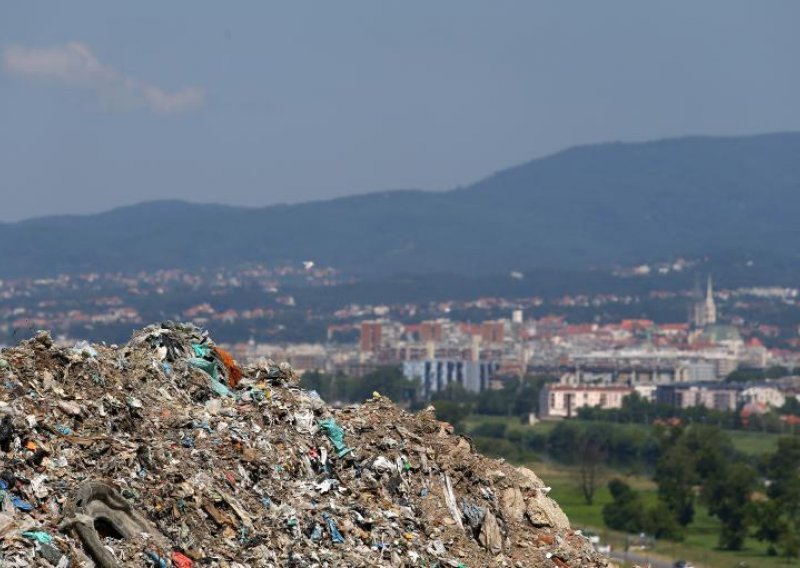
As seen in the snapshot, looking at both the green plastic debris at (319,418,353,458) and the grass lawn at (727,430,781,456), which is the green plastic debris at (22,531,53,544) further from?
the grass lawn at (727,430,781,456)

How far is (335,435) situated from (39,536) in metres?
4.35

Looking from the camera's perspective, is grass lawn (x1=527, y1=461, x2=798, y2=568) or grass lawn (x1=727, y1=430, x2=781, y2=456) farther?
grass lawn (x1=727, y1=430, x2=781, y2=456)

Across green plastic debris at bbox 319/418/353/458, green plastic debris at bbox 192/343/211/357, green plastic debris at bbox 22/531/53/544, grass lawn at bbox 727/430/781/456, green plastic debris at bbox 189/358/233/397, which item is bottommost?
grass lawn at bbox 727/430/781/456

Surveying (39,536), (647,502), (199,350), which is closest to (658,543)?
(647,502)

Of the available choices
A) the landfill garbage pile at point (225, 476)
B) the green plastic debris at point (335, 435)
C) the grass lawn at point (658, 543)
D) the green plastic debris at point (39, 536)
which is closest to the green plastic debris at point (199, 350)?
the landfill garbage pile at point (225, 476)

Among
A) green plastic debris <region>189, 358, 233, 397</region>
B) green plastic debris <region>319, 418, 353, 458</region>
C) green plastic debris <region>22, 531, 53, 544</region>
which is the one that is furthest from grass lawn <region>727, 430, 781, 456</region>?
green plastic debris <region>22, 531, 53, 544</region>

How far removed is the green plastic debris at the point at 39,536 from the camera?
12195 mm

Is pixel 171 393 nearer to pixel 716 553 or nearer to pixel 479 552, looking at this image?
pixel 479 552

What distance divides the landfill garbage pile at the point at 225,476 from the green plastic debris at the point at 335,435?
0.01 meters

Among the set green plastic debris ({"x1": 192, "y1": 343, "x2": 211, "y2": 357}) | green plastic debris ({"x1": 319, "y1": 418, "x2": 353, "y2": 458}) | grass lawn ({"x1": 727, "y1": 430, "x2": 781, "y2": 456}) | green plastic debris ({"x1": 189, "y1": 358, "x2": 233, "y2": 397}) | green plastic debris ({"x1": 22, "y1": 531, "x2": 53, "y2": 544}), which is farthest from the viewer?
grass lawn ({"x1": 727, "y1": 430, "x2": 781, "y2": 456})

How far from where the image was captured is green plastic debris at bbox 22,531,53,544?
12195 mm

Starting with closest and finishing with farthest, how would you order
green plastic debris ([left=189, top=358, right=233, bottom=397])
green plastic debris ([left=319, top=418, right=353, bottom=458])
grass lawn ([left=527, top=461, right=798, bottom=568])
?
green plastic debris ([left=319, top=418, right=353, bottom=458]), green plastic debris ([left=189, top=358, right=233, bottom=397]), grass lawn ([left=527, top=461, right=798, bottom=568])

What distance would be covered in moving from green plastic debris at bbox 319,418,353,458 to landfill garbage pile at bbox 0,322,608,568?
1 cm

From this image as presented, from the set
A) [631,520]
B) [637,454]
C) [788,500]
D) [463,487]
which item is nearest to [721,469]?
[788,500]
